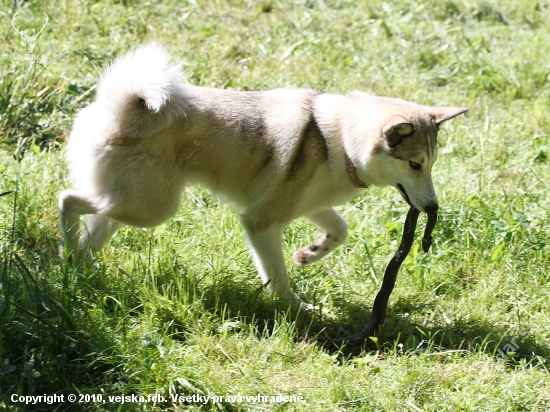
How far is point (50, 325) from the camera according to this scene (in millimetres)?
3227

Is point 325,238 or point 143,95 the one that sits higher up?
point 143,95

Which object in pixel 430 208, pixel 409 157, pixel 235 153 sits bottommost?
pixel 430 208

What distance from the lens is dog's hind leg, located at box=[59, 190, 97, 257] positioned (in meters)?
3.98

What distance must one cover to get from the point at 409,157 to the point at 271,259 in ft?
3.34

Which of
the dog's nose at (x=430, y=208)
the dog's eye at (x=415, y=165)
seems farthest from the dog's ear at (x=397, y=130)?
the dog's nose at (x=430, y=208)

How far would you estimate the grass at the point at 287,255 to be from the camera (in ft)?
10.9

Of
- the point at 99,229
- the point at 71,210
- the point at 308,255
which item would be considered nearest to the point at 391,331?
the point at 308,255

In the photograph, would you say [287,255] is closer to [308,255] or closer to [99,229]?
[308,255]

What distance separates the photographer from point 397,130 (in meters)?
3.93

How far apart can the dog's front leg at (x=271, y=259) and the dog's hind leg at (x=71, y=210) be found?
963mm

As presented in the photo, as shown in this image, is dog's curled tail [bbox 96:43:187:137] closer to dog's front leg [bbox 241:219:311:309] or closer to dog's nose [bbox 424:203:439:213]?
dog's front leg [bbox 241:219:311:309]

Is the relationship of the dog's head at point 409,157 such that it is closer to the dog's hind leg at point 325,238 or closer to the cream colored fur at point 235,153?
the cream colored fur at point 235,153

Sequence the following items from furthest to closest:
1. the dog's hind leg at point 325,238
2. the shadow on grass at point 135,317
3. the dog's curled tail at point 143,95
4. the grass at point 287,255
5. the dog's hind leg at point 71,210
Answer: the dog's hind leg at point 325,238 → the dog's hind leg at point 71,210 → the dog's curled tail at point 143,95 → the grass at point 287,255 → the shadow on grass at point 135,317

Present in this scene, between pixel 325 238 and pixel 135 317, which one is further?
pixel 325 238
